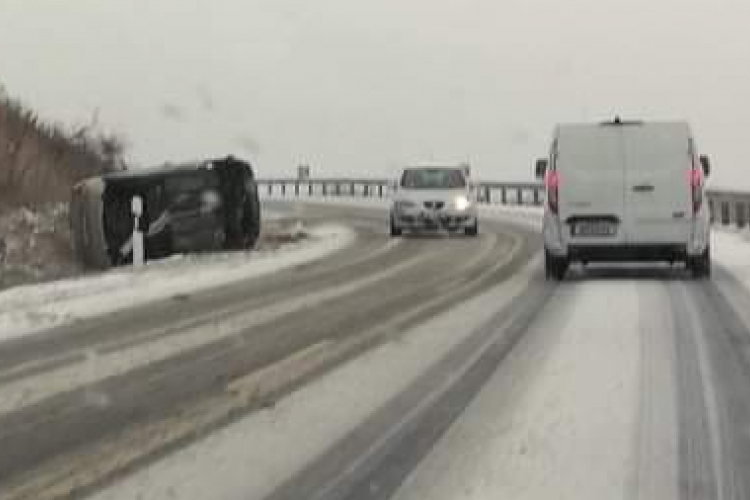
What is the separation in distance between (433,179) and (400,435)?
24.9m

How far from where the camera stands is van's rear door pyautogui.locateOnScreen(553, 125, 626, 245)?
17391 millimetres

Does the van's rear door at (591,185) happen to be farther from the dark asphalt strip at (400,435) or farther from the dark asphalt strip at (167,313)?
the dark asphalt strip at (400,435)

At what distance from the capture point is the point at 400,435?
24.0 ft

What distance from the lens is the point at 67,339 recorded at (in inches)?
472

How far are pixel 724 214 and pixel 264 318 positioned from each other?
87.0ft

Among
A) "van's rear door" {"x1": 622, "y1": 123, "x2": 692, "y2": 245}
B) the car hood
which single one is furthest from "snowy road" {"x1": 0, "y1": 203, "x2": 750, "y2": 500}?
the car hood

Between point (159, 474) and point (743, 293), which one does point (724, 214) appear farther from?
Result: point (159, 474)

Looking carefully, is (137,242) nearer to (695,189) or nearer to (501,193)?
(695,189)

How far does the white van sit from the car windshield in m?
14.1

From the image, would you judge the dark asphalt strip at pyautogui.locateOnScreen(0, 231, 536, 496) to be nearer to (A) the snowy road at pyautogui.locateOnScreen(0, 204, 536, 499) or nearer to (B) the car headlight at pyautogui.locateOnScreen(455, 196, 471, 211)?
(A) the snowy road at pyautogui.locateOnScreen(0, 204, 536, 499)

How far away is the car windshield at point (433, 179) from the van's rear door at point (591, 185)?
1406 cm

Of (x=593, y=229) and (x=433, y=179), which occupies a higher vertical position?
(x=433, y=179)

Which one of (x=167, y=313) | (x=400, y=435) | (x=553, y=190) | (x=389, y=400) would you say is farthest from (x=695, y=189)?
(x=400, y=435)

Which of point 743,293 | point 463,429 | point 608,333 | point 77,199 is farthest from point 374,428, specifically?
point 77,199
